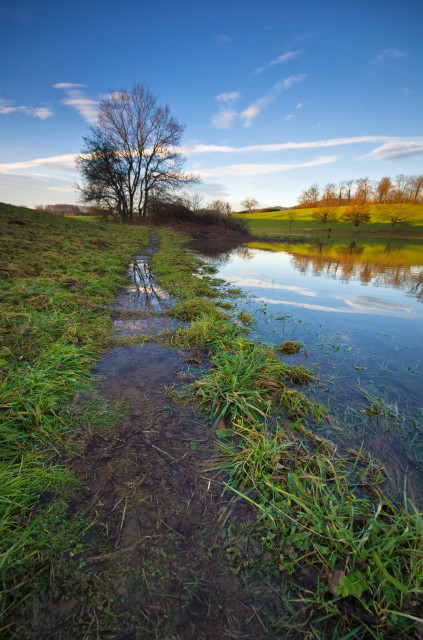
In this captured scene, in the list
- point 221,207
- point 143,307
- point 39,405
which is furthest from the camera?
point 221,207

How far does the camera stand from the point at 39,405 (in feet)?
7.30

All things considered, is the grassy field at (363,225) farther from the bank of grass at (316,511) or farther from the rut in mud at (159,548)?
the rut in mud at (159,548)

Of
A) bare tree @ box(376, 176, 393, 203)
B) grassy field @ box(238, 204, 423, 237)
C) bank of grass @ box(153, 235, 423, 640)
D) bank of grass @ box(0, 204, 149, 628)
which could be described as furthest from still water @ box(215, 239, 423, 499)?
bare tree @ box(376, 176, 393, 203)

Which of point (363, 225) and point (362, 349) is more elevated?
point (363, 225)

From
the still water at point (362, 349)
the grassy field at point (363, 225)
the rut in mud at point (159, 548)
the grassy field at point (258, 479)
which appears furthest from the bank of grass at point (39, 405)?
the grassy field at point (363, 225)

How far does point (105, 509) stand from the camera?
1568 millimetres

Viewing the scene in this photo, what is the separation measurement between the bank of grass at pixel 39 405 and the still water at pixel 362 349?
2175 mm

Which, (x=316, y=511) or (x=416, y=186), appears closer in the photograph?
(x=316, y=511)

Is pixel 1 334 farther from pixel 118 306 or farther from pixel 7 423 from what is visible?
pixel 118 306

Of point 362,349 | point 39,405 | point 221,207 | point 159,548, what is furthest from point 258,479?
point 221,207

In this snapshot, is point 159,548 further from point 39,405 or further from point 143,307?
point 143,307

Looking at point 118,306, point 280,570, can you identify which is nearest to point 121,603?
point 280,570

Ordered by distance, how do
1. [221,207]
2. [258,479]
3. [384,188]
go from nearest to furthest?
[258,479]
[221,207]
[384,188]

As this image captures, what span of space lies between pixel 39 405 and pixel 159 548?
5.15 ft
